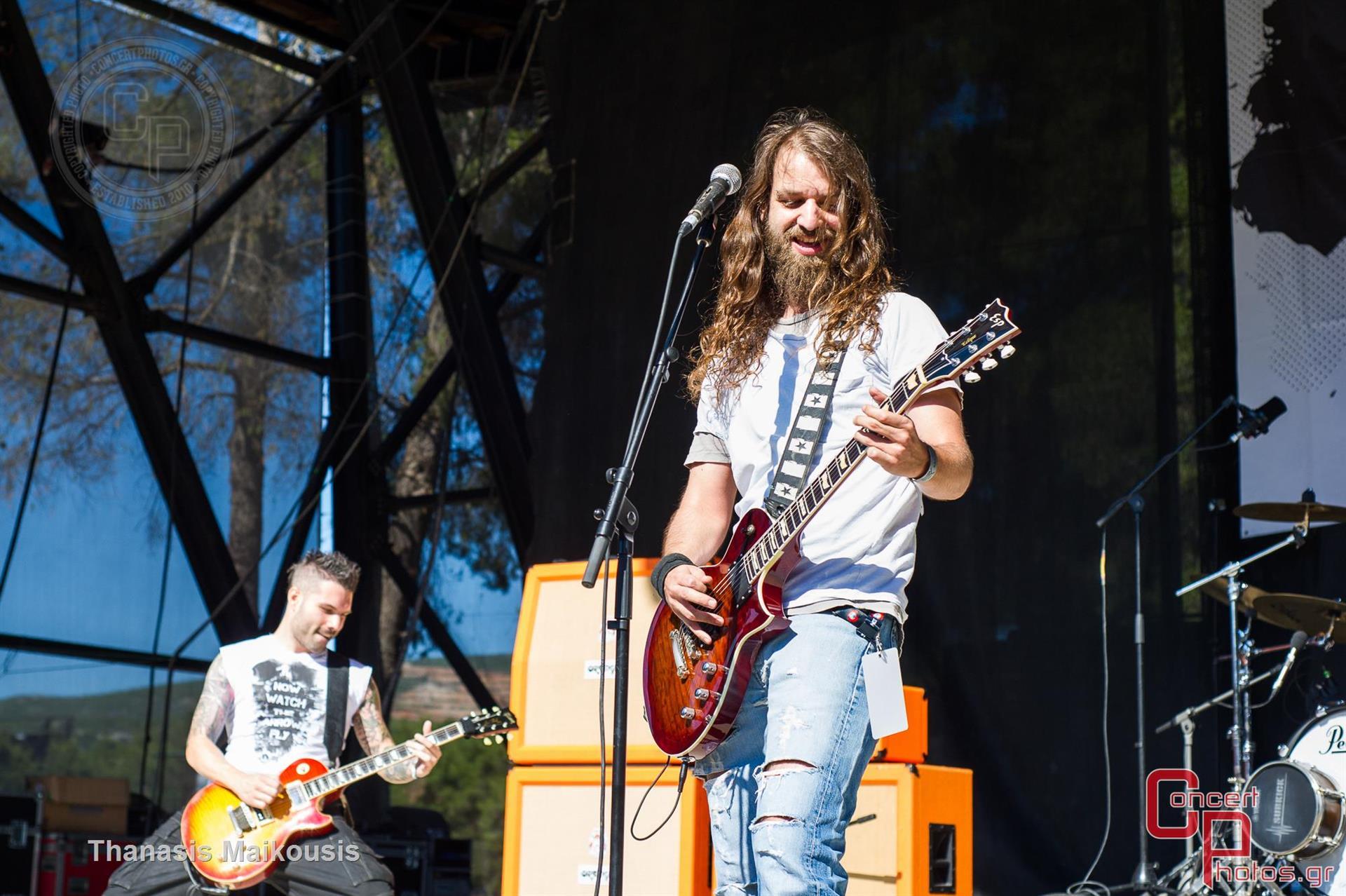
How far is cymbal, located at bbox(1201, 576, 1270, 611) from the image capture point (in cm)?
460

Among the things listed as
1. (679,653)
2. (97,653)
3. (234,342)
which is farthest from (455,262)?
(679,653)

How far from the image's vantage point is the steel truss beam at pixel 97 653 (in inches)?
→ 272

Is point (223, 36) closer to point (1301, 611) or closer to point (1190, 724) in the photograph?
point (1190, 724)

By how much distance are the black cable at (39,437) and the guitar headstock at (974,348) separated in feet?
18.7

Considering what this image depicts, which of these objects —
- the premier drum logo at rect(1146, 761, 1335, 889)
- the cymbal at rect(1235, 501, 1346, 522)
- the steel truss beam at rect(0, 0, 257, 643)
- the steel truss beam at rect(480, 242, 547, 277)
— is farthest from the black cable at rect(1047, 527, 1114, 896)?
the steel truss beam at rect(0, 0, 257, 643)

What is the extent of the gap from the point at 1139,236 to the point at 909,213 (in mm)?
902

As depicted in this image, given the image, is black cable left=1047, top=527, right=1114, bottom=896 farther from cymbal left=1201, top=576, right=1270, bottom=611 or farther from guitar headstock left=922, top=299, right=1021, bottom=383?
guitar headstock left=922, top=299, right=1021, bottom=383

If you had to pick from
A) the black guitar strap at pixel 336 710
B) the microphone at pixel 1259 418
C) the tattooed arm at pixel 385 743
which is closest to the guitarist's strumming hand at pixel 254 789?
the black guitar strap at pixel 336 710

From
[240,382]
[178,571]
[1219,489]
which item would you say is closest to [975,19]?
[1219,489]

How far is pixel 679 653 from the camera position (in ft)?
8.45

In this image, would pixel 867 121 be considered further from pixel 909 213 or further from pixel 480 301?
pixel 480 301

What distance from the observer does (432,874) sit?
6.75m

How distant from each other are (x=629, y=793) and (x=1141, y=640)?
184 centimetres

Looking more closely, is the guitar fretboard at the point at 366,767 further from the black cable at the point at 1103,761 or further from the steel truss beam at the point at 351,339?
the steel truss beam at the point at 351,339
